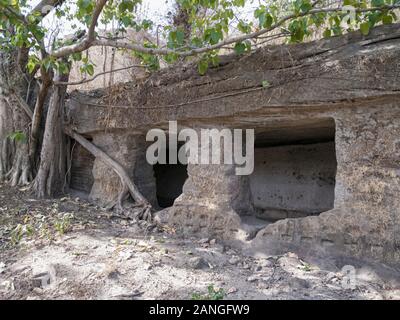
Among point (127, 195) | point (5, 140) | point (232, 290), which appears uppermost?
point (5, 140)

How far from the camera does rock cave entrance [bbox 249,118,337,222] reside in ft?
17.4

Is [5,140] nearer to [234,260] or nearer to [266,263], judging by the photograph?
[234,260]

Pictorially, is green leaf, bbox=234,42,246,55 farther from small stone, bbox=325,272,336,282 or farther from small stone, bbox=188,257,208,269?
small stone, bbox=325,272,336,282

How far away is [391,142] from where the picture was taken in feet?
9.49

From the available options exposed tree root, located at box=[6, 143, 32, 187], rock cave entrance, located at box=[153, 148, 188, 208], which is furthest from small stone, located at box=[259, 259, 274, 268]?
exposed tree root, located at box=[6, 143, 32, 187]

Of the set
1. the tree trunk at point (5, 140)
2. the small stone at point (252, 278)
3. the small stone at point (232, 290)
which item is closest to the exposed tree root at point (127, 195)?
the tree trunk at point (5, 140)

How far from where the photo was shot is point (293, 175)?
5672 millimetres

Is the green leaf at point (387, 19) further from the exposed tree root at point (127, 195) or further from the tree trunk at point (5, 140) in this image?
the tree trunk at point (5, 140)

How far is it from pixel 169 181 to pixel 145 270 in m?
3.69

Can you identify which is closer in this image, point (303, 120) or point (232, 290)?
point (232, 290)

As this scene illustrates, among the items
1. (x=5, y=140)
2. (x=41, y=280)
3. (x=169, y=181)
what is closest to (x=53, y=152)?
(x=5, y=140)

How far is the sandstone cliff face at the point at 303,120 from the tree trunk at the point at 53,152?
2.95 feet

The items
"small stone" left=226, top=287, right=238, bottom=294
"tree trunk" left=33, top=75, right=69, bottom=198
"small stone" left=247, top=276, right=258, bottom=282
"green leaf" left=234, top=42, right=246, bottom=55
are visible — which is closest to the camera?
"small stone" left=226, top=287, right=238, bottom=294

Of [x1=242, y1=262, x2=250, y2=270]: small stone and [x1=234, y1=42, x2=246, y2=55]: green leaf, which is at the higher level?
[x1=234, y1=42, x2=246, y2=55]: green leaf
